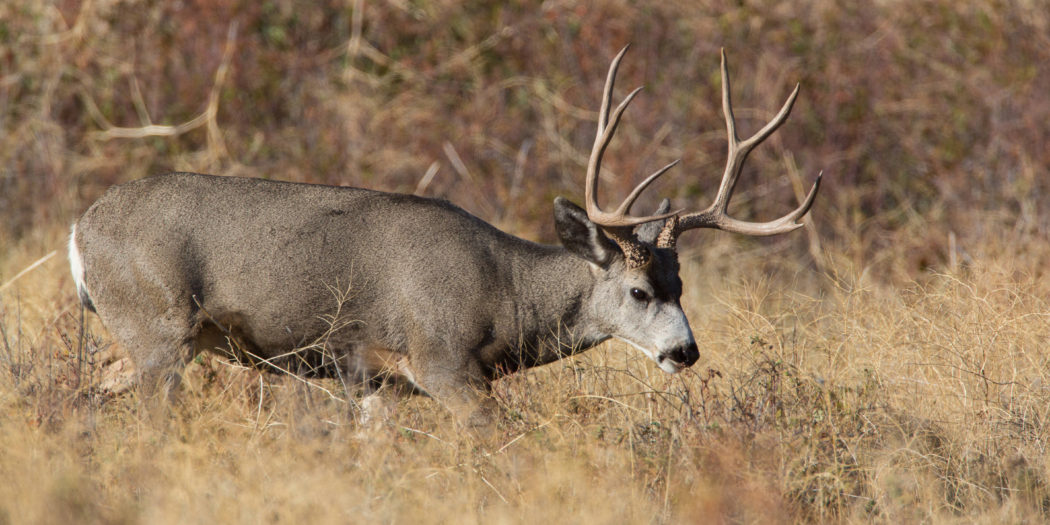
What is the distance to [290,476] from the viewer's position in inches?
160

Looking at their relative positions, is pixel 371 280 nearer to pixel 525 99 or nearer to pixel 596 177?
pixel 596 177

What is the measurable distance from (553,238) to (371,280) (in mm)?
4702

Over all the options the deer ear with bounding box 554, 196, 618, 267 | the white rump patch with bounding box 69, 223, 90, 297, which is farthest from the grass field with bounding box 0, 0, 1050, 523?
the deer ear with bounding box 554, 196, 618, 267

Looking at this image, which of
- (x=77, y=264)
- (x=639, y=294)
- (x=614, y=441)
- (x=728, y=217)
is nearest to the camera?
(x=614, y=441)

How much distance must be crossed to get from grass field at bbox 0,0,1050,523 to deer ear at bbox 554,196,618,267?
0.58 meters

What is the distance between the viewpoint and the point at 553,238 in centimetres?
984

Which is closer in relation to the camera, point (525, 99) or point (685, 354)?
point (685, 354)

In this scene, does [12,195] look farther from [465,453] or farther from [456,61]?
[465,453]

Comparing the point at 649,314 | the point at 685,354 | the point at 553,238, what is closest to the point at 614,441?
the point at 685,354

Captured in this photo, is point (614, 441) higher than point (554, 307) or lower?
lower

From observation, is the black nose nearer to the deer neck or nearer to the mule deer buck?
the mule deer buck

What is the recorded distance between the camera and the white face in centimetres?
532

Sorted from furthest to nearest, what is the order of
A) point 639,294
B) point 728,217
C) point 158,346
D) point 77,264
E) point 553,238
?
1. point 553,238
2. point 728,217
3. point 639,294
4. point 77,264
5. point 158,346

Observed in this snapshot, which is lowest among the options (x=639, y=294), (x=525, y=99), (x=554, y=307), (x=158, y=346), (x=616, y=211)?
(x=525, y=99)
